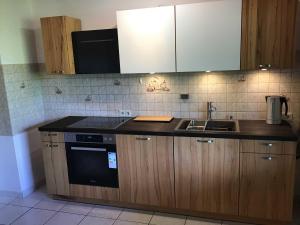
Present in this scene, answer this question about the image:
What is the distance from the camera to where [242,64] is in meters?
2.59

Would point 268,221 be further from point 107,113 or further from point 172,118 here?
point 107,113

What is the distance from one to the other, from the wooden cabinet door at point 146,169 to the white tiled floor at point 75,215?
0.14 metres

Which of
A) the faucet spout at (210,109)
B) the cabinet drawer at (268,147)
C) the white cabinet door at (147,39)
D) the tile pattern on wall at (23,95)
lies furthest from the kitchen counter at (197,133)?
the white cabinet door at (147,39)

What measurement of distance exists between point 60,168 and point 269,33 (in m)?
2.59

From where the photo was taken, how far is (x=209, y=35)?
259 centimetres

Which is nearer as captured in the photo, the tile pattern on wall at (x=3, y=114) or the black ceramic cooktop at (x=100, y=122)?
the black ceramic cooktop at (x=100, y=122)

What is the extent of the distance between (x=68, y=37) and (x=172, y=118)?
1494 millimetres

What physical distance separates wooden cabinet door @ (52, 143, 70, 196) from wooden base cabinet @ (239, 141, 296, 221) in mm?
1895

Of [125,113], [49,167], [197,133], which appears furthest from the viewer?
[125,113]

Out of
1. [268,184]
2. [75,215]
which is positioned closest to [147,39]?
[268,184]

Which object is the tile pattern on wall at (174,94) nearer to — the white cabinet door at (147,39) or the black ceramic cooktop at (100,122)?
the black ceramic cooktop at (100,122)

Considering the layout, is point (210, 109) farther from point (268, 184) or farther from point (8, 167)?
A: point (8, 167)

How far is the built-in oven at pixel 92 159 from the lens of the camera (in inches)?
114

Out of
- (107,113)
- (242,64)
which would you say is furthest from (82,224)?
(242,64)
